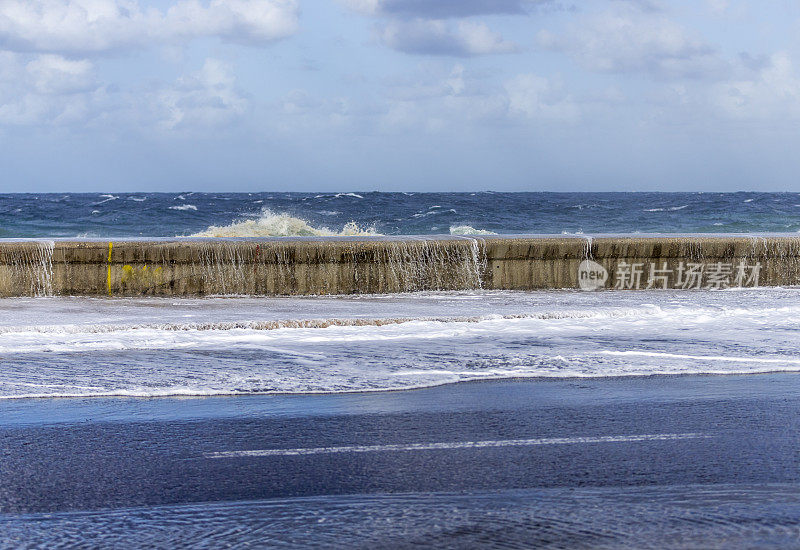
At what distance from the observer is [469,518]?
361 centimetres

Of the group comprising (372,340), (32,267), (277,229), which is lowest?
(372,340)

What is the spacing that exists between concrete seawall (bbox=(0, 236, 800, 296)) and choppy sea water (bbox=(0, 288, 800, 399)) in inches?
11.9

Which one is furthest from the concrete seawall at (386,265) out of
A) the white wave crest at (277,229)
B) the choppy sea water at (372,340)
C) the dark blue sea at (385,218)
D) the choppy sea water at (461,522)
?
the dark blue sea at (385,218)

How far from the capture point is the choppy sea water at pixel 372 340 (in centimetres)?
673

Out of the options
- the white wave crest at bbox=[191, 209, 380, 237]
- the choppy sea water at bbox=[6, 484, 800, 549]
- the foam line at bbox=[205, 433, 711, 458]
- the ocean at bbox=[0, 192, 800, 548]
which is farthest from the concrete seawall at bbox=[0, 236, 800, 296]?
the white wave crest at bbox=[191, 209, 380, 237]

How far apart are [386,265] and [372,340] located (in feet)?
11.7

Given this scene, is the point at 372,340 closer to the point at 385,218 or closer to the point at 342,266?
the point at 342,266

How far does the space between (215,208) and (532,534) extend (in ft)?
171

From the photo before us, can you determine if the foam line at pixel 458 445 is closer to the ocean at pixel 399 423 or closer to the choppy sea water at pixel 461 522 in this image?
the ocean at pixel 399 423

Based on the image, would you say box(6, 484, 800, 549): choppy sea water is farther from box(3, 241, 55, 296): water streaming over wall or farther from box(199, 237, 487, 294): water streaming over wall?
box(3, 241, 55, 296): water streaming over wall

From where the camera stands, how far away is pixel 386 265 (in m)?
12.0

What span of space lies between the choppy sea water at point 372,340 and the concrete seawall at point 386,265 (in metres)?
0.30

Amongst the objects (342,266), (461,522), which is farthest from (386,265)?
(461,522)

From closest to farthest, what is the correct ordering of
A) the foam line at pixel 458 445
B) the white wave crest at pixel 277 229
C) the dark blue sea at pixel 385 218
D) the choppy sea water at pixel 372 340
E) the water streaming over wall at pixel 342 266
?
the foam line at pixel 458 445, the choppy sea water at pixel 372 340, the water streaming over wall at pixel 342 266, the white wave crest at pixel 277 229, the dark blue sea at pixel 385 218
